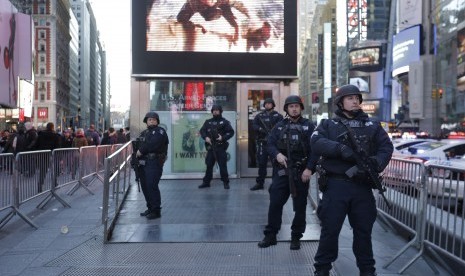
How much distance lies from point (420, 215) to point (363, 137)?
4.79ft

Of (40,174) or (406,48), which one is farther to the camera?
(406,48)

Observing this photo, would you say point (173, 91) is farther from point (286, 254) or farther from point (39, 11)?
point (39, 11)

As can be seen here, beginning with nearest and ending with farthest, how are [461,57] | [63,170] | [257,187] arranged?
[63,170] < [257,187] < [461,57]

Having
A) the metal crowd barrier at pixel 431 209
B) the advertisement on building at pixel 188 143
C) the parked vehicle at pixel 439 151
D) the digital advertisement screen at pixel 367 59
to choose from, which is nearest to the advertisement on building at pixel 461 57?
the digital advertisement screen at pixel 367 59

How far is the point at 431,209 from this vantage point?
5.58 m

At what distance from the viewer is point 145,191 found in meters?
8.45

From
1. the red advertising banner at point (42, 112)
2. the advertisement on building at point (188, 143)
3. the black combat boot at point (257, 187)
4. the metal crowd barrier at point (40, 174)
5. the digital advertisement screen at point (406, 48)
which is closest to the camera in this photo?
the metal crowd barrier at point (40, 174)

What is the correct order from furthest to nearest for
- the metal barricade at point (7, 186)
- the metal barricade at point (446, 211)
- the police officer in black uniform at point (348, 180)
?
the metal barricade at point (7, 186)
the metal barricade at point (446, 211)
the police officer in black uniform at point (348, 180)

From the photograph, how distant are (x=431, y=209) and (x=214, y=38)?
27.6 ft

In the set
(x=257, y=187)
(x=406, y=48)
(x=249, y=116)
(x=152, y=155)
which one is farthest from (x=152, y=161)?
(x=406, y=48)

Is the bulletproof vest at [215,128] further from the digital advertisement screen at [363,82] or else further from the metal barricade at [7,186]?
the digital advertisement screen at [363,82]

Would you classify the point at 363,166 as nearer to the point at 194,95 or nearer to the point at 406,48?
the point at 194,95

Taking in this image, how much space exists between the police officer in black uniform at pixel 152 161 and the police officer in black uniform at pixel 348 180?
12.6ft

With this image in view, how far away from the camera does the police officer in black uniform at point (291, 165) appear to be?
20.3 ft
